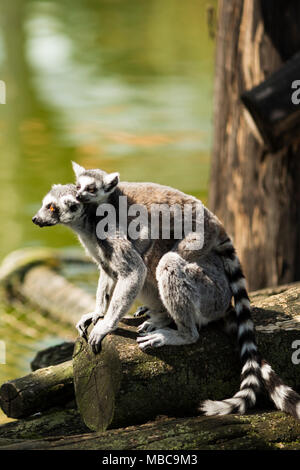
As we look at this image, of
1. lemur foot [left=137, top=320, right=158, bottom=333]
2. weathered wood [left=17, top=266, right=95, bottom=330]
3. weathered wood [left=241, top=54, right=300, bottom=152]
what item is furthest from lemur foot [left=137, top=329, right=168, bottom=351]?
weathered wood [left=17, top=266, right=95, bottom=330]

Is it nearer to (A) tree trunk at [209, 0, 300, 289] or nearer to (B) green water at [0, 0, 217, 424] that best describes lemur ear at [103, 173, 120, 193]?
(A) tree trunk at [209, 0, 300, 289]

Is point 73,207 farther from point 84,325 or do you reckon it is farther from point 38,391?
point 38,391

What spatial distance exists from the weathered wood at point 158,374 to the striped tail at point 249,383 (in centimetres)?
11

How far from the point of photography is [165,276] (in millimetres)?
3104

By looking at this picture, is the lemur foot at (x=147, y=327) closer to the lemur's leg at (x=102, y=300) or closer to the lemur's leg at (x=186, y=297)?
the lemur's leg at (x=186, y=297)

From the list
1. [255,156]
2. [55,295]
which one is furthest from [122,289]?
[55,295]

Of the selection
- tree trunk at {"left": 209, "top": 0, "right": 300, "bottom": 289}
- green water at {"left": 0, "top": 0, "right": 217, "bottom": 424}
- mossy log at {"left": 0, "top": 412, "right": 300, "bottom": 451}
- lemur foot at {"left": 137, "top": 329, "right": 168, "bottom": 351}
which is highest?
green water at {"left": 0, "top": 0, "right": 217, "bottom": 424}

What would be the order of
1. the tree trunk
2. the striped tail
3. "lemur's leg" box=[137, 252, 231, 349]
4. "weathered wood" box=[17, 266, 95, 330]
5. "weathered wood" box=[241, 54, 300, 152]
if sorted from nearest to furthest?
the striped tail → "lemur's leg" box=[137, 252, 231, 349] → "weathered wood" box=[241, 54, 300, 152] → the tree trunk → "weathered wood" box=[17, 266, 95, 330]

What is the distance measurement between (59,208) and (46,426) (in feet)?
3.56

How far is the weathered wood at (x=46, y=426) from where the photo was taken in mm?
3330

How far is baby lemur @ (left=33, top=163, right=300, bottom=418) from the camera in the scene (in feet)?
10.1

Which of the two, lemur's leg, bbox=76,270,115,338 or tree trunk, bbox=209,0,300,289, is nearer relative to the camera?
lemur's leg, bbox=76,270,115,338

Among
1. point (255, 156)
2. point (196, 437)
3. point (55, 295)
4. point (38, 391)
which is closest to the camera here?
point (196, 437)

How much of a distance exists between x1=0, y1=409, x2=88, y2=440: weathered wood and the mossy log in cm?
37
